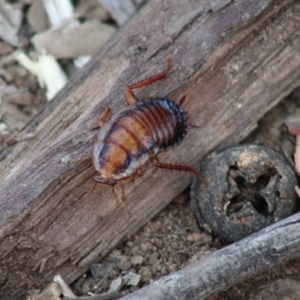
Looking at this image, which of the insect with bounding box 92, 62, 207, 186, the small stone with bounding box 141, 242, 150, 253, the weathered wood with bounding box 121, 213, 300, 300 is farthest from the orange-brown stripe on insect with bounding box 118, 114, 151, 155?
the weathered wood with bounding box 121, 213, 300, 300

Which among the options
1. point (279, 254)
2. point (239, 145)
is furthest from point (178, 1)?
point (279, 254)

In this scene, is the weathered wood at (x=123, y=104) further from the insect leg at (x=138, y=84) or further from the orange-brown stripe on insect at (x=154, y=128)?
the orange-brown stripe on insect at (x=154, y=128)

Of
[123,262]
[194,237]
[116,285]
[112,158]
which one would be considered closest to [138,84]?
[112,158]

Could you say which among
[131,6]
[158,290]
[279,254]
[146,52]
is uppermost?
[131,6]

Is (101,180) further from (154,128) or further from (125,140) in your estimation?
(154,128)

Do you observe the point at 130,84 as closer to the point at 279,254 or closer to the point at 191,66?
the point at 191,66

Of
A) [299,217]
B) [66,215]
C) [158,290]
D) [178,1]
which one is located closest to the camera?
[158,290]

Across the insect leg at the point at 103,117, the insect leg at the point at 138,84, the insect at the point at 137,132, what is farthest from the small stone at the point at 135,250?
the insect leg at the point at 138,84

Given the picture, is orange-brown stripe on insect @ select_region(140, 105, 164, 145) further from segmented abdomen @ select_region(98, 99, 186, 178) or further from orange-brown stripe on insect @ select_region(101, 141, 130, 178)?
orange-brown stripe on insect @ select_region(101, 141, 130, 178)
